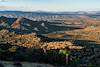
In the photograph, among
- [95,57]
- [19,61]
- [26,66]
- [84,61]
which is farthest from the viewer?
[95,57]

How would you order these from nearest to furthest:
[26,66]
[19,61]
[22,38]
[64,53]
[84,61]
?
[26,66], [19,61], [64,53], [84,61], [22,38]

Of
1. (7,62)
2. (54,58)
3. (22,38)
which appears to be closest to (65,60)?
(54,58)

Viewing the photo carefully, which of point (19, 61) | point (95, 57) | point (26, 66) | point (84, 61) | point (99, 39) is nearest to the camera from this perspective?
point (26, 66)

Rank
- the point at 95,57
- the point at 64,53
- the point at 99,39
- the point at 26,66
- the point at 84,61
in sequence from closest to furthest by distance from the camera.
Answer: the point at 26,66 → the point at 64,53 → the point at 84,61 → the point at 95,57 → the point at 99,39

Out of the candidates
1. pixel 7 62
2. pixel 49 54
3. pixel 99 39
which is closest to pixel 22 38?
pixel 99 39

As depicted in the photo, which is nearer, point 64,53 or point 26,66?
point 26,66

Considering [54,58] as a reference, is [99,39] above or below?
below

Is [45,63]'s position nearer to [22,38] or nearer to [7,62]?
[7,62]

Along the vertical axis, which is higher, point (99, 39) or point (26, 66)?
point (26, 66)

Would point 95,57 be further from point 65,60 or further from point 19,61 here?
point 19,61
